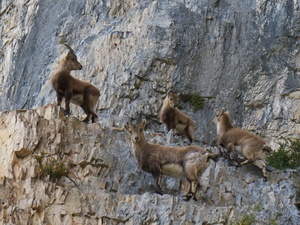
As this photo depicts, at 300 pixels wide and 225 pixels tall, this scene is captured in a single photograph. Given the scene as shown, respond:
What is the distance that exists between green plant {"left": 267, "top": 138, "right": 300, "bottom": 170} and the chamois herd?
5.35 ft

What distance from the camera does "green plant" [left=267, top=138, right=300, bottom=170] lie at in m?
Result: 18.5

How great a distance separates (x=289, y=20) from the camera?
883 inches

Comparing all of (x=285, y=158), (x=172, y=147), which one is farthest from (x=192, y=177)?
(x=285, y=158)

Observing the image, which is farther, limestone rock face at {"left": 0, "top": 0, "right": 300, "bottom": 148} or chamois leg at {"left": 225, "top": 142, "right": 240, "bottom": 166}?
limestone rock face at {"left": 0, "top": 0, "right": 300, "bottom": 148}

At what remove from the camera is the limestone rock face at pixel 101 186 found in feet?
46.6

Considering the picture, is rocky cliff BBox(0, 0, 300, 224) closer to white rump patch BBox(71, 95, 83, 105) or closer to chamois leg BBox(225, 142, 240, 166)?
chamois leg BBox(225, 142, 240, 166)

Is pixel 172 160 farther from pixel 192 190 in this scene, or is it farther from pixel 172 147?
pixel 192 190

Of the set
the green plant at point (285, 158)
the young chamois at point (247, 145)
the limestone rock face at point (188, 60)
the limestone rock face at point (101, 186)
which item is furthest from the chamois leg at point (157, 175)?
the limestone rock face at point (188, 60)

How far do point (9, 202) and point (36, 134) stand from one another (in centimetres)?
165

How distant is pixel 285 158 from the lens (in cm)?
1883

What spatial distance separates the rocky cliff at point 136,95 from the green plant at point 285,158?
1514mm

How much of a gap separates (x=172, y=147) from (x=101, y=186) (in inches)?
62.2

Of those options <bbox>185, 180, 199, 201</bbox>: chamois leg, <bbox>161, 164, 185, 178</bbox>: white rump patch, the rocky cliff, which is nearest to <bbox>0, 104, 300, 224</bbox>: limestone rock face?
the rocky cliff

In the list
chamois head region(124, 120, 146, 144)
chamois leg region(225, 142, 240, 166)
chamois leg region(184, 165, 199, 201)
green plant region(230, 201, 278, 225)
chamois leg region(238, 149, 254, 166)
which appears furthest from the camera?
chamois leg region(225, 142, 240, 166)
